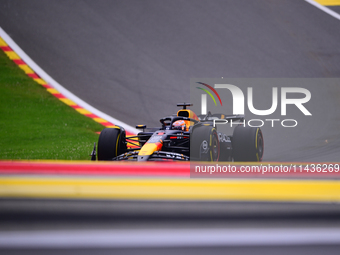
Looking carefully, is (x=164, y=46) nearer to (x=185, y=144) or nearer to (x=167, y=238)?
(x=185, y=144)

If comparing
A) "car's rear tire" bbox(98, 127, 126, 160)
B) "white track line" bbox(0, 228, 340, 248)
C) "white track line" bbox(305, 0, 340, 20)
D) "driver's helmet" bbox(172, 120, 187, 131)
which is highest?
"white track line" bbox(305, 0, 340, 20)

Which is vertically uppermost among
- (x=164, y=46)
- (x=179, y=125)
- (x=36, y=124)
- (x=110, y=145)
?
(x=164, y=46)

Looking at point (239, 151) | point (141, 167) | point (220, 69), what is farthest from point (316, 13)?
point (141, 167)

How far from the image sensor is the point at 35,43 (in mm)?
14312

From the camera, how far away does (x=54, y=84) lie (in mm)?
12156

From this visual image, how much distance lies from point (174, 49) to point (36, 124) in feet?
25.9

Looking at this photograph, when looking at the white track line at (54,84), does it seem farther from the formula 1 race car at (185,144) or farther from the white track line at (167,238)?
the white track line at (167,238)

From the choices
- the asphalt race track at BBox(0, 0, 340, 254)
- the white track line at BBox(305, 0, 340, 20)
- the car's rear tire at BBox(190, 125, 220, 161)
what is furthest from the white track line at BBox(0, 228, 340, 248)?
the white track line at BBox(305, 0, 340, 20)

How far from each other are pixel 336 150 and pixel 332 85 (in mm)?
7681

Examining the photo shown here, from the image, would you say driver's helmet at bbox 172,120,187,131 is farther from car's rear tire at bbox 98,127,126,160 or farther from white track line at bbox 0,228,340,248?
white track line at bbox 0,228,340,248

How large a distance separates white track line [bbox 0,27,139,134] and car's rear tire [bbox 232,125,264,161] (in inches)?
175

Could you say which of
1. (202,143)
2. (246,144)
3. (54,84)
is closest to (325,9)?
(54,84)

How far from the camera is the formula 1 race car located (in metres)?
4.93

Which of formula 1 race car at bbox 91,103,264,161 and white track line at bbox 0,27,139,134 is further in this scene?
white track line at bbox 0,27,139,134
